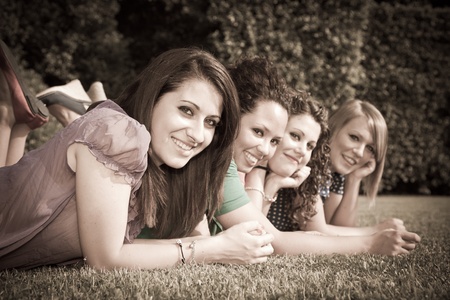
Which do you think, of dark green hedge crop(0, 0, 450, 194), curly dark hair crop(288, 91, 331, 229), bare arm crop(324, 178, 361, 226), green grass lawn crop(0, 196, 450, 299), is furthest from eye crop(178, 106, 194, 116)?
dark green hedge crop(0, 0, 450, 194)

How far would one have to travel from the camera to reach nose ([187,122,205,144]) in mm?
2453

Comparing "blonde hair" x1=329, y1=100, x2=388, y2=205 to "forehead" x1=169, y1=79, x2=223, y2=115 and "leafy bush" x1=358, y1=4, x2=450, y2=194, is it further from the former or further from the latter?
"leafy bush" x1=358, y1=4, x2=450, y2=194

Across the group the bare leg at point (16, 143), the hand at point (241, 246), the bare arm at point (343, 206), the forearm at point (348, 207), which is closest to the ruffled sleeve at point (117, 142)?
the hand at point (241, 246)

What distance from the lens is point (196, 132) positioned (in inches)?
97.4

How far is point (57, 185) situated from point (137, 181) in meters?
0.41

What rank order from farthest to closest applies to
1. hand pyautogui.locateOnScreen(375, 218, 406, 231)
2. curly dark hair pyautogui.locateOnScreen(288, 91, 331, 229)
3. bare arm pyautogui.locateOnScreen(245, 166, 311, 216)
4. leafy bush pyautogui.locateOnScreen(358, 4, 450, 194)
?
leafy bush pyautogui.locateOnScreen(358, 4, 450, 194) → curly dark hair pyautogui.locateOnScreen(288, 91, 331, 229) → bare arm pyautogui.locateOnScreen(245, 166, 311, 216) → hand pyautogui.locateOnScreen(375, 218, 406, 231)

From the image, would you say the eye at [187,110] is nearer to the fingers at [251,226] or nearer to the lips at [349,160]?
the fingers at [251,226]

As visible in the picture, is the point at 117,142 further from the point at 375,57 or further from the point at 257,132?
the point at 375,57

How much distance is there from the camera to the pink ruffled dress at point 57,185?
80.0 inches

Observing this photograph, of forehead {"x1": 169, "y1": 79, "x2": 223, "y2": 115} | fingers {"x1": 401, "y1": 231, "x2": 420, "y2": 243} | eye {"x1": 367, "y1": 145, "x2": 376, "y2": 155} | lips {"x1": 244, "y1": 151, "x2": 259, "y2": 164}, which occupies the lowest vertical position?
fingers {"x1": 401, "y1": 231, "x2": 420, "y2": 243}

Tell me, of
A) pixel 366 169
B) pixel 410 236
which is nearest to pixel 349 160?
pixel 366 169

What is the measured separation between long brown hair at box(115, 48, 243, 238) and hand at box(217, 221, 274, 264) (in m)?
0.30

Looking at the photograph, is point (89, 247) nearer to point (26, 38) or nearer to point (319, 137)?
point (319, 137)


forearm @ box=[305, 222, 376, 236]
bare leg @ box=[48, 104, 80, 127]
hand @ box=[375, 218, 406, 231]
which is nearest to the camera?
hand @ box=[375, 218, 406, 231]
